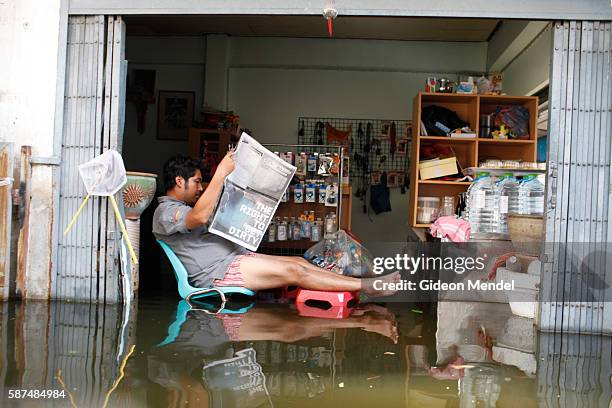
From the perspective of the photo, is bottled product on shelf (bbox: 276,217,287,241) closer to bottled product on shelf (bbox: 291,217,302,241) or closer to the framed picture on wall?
bottled product on shelf (bbox: 291,217,302,241)

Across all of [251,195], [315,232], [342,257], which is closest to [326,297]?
[342,257]

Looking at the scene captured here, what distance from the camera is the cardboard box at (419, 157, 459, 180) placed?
7669 millimetres

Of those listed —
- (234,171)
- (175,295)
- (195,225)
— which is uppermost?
(234,171)

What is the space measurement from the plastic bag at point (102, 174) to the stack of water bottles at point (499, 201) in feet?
9.72

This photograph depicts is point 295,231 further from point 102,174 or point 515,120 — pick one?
point 515,120

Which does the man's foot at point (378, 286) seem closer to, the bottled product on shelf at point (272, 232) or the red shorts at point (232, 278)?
the red shorts at point (232, 278)

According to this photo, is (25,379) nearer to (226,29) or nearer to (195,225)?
(195,225)

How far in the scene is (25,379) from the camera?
304 centimetres

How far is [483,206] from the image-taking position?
6129 millimetres

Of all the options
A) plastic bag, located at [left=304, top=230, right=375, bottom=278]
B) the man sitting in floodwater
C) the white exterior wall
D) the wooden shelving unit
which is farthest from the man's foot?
the white exterior wall

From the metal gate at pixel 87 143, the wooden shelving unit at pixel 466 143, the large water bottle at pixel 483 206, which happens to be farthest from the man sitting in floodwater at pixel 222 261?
the wooden shelving unit at pixel 466 143

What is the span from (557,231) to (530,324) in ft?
2.47

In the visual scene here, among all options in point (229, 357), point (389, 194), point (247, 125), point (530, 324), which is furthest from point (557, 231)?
point (247, 125)

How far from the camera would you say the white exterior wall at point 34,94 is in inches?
205
